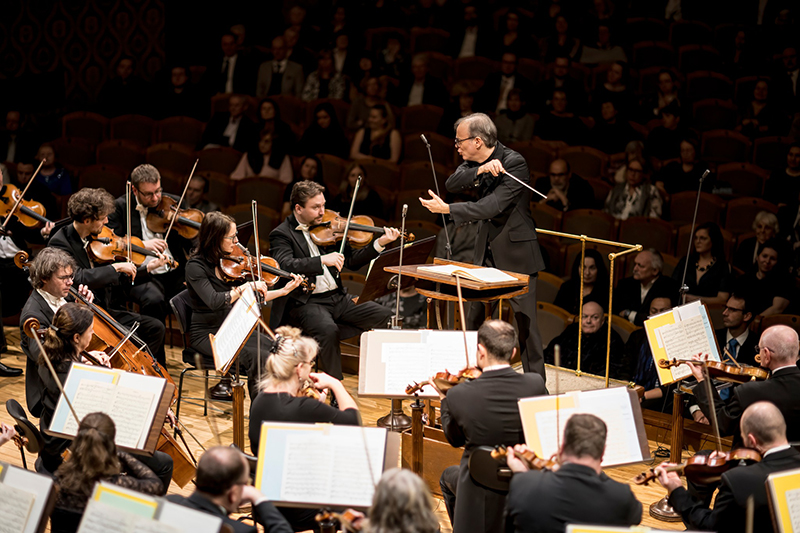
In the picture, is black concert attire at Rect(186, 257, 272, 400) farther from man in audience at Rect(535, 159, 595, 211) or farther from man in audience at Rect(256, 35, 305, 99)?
man in audience at Rect(256, 35, 305, 99)

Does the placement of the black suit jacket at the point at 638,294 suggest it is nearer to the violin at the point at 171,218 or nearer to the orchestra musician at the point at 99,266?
the violin at the point at 171,218

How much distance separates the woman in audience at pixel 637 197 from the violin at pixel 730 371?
2.64 metres

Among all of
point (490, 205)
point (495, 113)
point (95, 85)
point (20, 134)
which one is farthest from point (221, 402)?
point (95, 85)

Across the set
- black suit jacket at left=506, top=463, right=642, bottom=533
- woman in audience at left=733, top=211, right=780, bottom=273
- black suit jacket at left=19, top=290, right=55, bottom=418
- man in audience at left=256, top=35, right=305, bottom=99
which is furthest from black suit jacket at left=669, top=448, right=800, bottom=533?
man in audience at left=256, top=35, right=305, bottom=99

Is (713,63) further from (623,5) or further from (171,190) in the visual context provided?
(171,190)

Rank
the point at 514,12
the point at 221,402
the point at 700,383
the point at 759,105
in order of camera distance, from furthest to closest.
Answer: the point at 514,12 < the point at 759,105 < the point at 221,402 < the point at 700,383

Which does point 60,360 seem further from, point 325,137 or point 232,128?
point 232,128

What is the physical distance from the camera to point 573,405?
295cm

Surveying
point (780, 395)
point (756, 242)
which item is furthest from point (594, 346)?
point (780, 395)

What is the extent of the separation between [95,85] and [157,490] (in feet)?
23.8

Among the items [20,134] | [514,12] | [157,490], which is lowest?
[157,490]

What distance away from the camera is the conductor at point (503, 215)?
4.34 m

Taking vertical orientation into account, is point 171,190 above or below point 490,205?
above

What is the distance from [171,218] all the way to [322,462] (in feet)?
9.71
